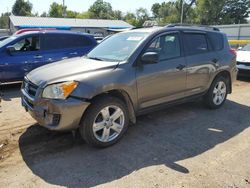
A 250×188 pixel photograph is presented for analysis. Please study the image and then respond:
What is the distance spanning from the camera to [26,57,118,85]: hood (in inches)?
161

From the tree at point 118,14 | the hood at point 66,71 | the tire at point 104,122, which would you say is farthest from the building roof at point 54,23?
the tree at point 118,14

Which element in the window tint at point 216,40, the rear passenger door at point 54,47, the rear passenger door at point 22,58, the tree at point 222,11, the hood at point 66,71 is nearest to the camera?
the hood at point 66,71

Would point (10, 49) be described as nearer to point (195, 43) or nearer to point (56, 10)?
point (195, 43)

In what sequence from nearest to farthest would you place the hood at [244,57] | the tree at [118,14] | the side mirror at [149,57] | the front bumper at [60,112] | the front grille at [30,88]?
the front bumper at [60,112] → the front grille at [30,88] → the side mirror at [149,57] → the hood at [244,57] → the tree at [118,14]

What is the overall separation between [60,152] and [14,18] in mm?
45169

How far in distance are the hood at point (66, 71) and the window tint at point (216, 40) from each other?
8.81ft

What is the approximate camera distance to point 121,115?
14.5 ft

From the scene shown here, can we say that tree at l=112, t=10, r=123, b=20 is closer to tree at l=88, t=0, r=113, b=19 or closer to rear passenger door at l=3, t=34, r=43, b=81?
tree at l=88, t=0, r=113, b=19

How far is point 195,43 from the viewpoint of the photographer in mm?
5727

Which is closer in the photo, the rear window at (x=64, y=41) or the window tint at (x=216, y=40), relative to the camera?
the window tint at (x=216, y=40)

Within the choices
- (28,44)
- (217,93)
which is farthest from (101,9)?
(217,93)

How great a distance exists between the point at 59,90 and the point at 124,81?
0.99m

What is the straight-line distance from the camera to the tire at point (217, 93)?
243 inches

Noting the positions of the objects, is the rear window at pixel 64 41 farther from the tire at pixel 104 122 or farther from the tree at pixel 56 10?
the tree at pixel 56 10
